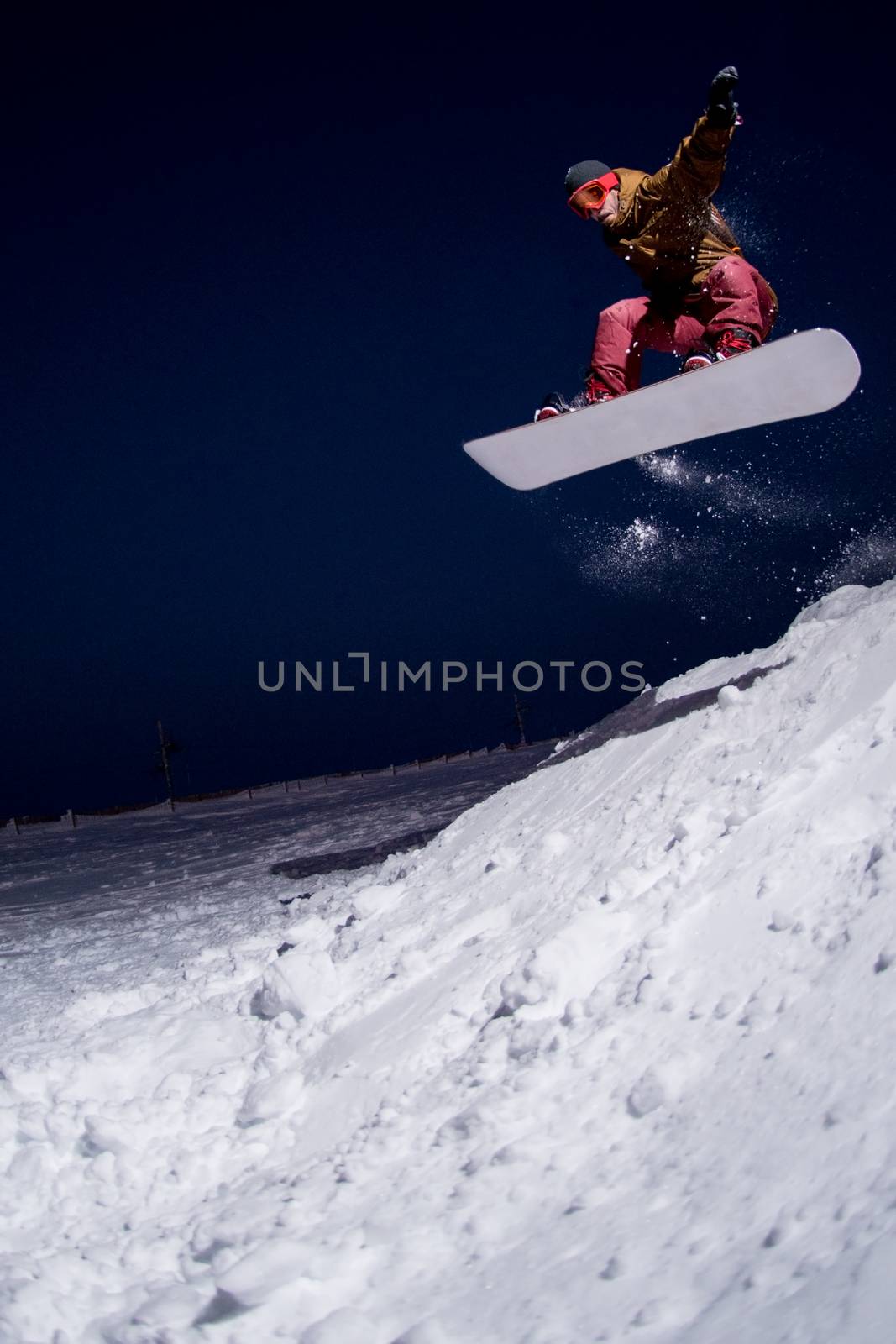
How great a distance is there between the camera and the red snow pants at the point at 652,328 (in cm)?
598

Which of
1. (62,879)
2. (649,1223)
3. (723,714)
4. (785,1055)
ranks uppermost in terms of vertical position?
(723,714)

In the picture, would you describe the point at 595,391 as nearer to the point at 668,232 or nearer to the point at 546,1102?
the point at 668,232

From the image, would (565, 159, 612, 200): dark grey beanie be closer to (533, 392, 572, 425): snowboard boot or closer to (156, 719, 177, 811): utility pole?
(533, 392, 572, 425): snowboard boot

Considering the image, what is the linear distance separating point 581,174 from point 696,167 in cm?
95

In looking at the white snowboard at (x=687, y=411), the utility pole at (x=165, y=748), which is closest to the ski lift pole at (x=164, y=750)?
the utility pole at (x=165, y=748)

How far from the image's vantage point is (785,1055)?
2.04 meters

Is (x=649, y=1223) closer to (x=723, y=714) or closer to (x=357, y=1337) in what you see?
(x=357, y=1337)

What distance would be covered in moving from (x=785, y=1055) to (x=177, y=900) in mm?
7160

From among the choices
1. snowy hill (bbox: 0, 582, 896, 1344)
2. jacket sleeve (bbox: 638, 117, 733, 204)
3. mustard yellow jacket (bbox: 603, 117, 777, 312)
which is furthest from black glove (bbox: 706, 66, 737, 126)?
snowy hill (bbox: 0, 582, 896, 1344)

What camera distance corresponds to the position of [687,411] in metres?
6.04

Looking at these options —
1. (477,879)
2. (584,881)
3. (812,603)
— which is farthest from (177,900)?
(812,603)

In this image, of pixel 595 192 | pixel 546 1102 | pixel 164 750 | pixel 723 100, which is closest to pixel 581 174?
pixel 595 192

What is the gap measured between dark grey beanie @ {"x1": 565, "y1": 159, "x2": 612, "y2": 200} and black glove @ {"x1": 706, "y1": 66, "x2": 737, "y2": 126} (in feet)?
3.56

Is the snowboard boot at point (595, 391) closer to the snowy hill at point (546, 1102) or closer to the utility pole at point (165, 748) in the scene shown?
the snowy hill at point (546, 1102)
